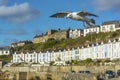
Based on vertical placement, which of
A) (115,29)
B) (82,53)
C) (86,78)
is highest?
(115,29)

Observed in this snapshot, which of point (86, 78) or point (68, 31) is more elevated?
point (68, 31)

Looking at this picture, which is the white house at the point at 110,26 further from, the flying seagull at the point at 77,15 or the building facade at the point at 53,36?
the flying seagull at the point at 77,15

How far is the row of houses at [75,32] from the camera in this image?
99744 mm

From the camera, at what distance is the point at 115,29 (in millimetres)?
97250

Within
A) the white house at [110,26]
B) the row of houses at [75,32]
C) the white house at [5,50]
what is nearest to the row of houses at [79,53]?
the row of houses at [75,32]

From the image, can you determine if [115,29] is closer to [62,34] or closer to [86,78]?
[62,34]

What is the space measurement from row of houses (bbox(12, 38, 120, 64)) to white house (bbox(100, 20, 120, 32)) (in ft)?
71.7

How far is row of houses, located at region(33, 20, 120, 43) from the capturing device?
99.7 meters

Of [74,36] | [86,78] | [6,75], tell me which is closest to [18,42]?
[74,36]

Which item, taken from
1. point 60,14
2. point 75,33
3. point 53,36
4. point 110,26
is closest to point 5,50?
point 53,36

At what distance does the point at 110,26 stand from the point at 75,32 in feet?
59.7

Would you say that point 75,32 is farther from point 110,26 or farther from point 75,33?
point 110,26

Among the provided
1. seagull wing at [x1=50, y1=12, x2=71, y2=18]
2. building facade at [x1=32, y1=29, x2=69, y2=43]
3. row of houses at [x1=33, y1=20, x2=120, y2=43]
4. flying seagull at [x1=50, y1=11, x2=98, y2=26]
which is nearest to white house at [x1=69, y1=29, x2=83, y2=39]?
row of houses at [x1=33, y1=20, x2=120, y2=43]

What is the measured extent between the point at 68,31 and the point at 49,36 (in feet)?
24.3
